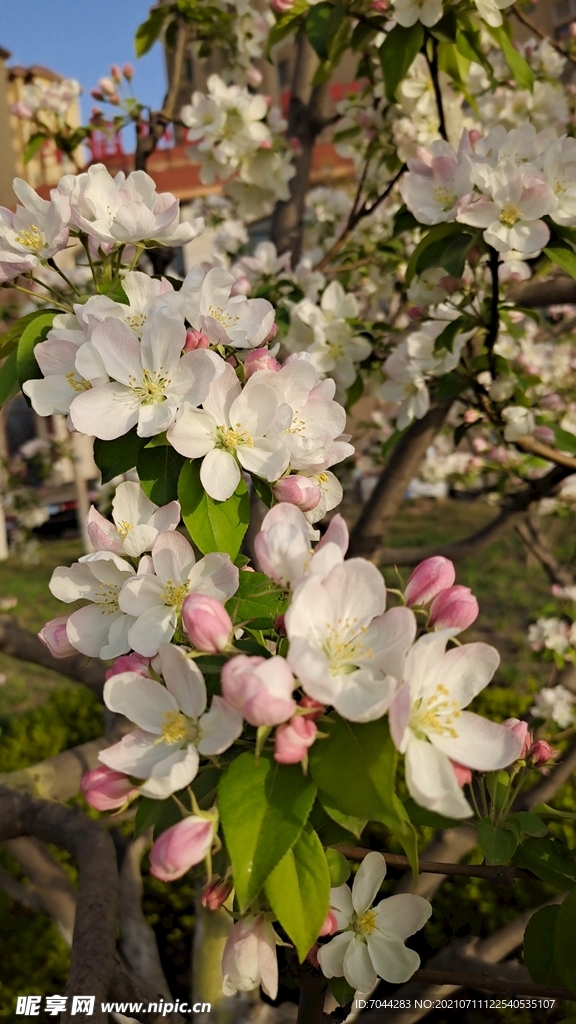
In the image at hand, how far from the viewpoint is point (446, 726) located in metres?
0.63

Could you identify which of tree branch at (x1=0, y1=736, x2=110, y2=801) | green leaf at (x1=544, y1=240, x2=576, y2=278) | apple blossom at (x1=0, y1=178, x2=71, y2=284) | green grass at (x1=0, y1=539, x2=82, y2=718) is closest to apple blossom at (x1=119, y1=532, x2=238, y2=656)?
apple blossom at (x1=0, y1=178, x2=71, y2=284)

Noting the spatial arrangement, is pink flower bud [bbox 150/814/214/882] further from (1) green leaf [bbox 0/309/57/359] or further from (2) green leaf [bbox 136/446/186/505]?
(1) green leaf [bbox 0/309/57/359]

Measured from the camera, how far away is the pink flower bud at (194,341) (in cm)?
81

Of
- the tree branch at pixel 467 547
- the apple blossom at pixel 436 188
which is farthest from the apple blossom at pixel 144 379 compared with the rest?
the tree branch at pixel 467 547

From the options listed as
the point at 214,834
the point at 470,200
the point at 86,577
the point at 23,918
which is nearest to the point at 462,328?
the point at 470,200

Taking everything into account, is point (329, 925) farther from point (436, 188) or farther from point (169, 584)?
point (436, 188)

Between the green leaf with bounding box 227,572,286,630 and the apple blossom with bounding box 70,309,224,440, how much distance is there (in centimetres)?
18

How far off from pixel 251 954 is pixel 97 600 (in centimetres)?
37

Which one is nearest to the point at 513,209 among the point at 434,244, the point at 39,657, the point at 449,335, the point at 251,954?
the point at 434,244

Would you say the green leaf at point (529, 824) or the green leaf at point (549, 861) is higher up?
the green leaf at point (529, 824)

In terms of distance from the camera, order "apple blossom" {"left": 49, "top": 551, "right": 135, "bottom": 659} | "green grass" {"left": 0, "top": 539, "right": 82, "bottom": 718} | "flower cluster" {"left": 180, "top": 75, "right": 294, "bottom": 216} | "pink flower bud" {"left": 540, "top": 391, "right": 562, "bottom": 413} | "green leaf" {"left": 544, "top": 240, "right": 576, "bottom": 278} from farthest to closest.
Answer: "green grass" {"left": 0, "top": 539, "right": 82, "bottom": 718}
"flower cluster" {"left": 180, "top": 75, "right": 294, "bottom": 216}
"pink flower bud" {"left": 540, "top": 391, "right": 562, "bottom": 413}
"green leaf" {"left": 544, "top": 240, "right": 576, "bottom": 278}
"apple blossom" {"left": 49, "top": 551, "right": 135, "bottom": 659}

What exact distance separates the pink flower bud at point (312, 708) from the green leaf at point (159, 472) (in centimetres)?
30

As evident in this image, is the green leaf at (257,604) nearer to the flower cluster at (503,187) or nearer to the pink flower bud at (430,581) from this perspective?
the pink flower bud at (430,581)

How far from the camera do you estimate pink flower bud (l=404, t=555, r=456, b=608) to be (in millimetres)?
727
